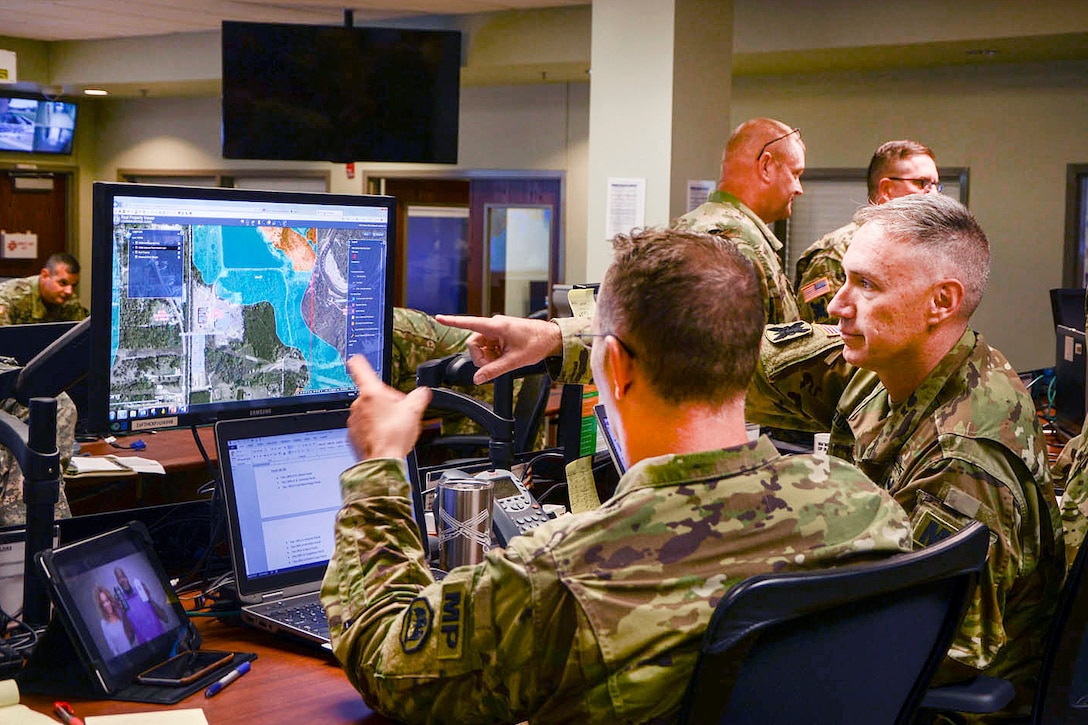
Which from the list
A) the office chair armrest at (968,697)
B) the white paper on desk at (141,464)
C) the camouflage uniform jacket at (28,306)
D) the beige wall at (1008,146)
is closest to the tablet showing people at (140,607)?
the office chair armrest at (968,697)

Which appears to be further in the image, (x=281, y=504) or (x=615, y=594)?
(x=281, y=504)

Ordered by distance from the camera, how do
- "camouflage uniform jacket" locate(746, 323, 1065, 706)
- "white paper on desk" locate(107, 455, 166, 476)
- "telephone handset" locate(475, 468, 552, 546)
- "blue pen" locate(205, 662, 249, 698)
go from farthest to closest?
"white paper on desk" locate(107, 455, 166, 476)
"telephone handset" locate(475, 468, 552, 546)
"camouflage uniform jacket" locate(746, 323, 1065, 706)
"blue pen" locate(205, 662, 249, 698)

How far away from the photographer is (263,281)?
1.76 meters

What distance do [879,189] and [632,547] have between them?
3.19 meters

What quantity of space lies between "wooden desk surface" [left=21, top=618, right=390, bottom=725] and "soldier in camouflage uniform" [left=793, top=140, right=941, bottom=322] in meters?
2.46

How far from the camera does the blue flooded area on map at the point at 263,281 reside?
1.70m

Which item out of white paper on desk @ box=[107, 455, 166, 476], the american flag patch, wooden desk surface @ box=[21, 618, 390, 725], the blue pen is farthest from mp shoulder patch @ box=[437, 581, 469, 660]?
the american flag patch

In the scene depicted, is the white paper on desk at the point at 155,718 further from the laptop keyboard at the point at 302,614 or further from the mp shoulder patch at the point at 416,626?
the mp shoulder patch at the point at 416,626

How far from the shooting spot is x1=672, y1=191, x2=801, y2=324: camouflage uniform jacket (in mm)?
3396

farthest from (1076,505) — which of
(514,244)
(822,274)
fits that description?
(514,244)

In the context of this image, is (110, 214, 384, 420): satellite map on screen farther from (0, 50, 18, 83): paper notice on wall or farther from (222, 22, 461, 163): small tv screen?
(0, 50, 18, 83): paper notice on wall

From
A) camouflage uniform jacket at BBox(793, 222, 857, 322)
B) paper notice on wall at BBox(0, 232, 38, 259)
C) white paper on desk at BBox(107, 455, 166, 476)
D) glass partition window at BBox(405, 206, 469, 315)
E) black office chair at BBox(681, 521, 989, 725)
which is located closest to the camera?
black office chair at BBox(681, 521, 989, 725)

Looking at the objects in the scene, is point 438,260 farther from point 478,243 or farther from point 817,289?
point 817,289

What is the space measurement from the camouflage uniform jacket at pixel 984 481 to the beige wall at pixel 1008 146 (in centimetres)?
524
